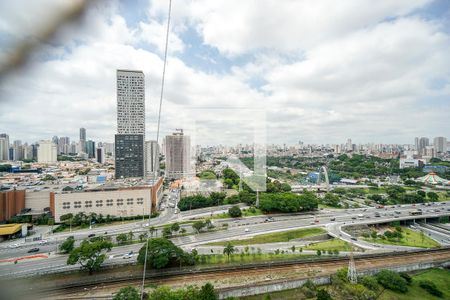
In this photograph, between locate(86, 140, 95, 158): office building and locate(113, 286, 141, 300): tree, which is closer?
locate(113, 286, 141, 300): tree

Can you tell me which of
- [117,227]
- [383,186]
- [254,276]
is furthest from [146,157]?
[383,186]

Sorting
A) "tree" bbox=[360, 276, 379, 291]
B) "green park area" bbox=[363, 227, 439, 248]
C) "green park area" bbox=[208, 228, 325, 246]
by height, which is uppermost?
"tree" bbox=[360, 276, 379, 291]

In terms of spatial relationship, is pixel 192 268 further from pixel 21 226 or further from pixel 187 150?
pixel 187 150

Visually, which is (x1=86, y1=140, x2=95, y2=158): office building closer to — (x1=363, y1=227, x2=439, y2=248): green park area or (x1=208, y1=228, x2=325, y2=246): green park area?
(x1=208, y1=228, x2=325, y2=246): green park area

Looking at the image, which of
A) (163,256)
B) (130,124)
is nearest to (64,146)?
(130,124)

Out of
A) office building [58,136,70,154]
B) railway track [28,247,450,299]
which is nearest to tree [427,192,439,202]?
railway track [28,247,450,299]

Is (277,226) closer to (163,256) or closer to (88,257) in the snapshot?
(163,256)
